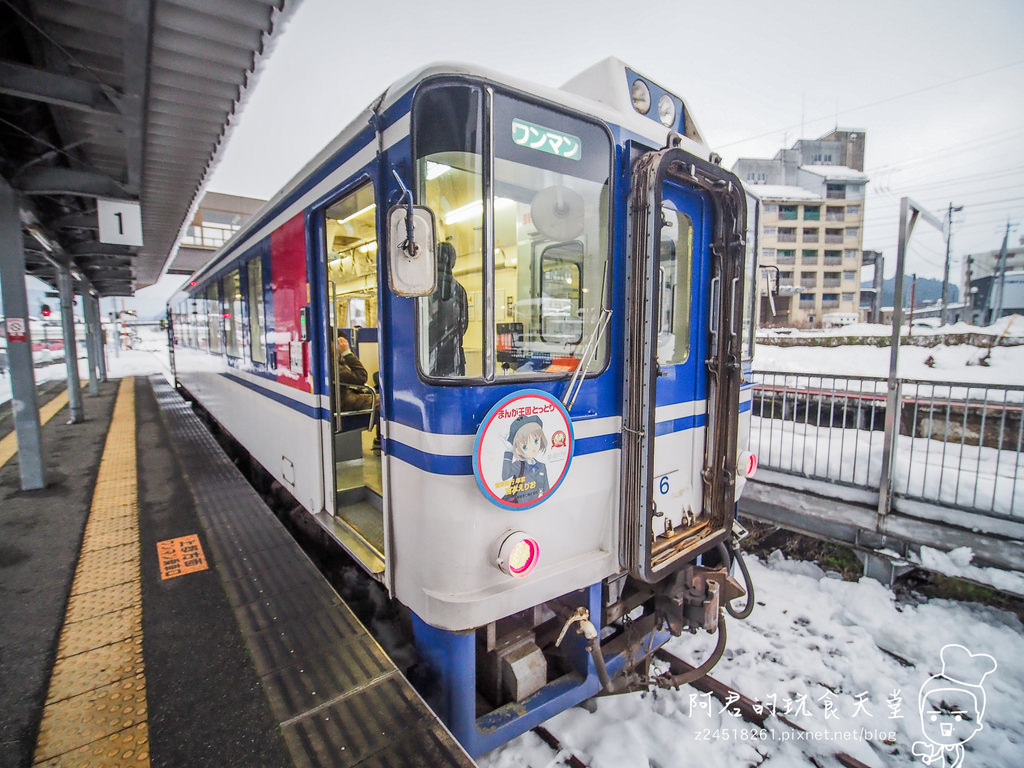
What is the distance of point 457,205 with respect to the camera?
6.93 feet

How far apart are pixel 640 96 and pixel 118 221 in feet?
21.2

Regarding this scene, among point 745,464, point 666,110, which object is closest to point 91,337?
point 666,110

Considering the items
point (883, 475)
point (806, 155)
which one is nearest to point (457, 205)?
point (883, 475)

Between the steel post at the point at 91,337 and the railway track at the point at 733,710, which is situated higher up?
the steel post at the point at 91,337

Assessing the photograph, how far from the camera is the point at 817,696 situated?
318cm

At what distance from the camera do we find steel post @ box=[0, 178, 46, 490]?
518 cm

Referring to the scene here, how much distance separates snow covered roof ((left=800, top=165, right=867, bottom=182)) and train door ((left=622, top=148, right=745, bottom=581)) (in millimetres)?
52846

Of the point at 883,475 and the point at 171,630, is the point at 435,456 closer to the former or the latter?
the point at 171,630

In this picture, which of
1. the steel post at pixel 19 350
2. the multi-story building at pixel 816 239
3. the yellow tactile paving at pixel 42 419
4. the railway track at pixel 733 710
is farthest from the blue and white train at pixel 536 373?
the multi-story building at pixel 816 239

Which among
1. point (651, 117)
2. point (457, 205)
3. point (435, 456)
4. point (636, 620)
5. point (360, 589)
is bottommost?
point (360, 589)

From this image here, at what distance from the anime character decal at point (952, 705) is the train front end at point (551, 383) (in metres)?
1.35

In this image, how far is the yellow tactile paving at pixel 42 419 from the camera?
277 inches

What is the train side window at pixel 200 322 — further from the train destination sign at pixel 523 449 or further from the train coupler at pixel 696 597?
the train coupler at pixel 696 597

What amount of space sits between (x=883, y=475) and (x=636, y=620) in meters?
3.03
